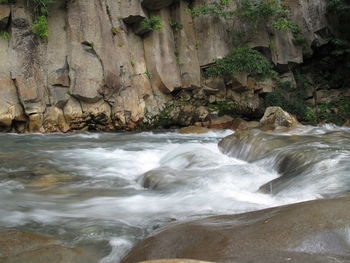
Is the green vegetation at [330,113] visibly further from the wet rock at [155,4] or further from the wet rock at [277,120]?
the wet rock at [155,4]

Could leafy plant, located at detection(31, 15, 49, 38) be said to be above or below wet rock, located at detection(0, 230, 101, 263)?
above

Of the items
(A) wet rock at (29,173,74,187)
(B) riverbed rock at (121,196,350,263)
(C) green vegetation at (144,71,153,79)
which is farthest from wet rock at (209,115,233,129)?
(B) riverbed rock at (121,196,350,263)

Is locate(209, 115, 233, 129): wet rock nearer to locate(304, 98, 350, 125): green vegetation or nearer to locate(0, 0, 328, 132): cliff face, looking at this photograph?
locate(0, 0, 328, 132): cliff face

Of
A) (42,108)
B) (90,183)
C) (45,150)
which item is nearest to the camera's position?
(90,183)

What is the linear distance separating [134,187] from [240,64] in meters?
10.6

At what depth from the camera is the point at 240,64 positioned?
14.6m

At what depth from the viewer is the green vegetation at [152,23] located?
45.2ft

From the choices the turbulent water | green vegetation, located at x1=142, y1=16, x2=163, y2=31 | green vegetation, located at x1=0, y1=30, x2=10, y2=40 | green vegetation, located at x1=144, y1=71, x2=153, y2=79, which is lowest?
the turbulent water

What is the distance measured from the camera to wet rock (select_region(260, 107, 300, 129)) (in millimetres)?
9242

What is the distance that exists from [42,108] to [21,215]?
8.10 metres

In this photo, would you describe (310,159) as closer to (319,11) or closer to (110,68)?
(110,68)

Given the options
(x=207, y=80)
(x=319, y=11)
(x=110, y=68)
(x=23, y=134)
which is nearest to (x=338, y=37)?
(x=319, y=11)

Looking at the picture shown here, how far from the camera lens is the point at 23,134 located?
1063 cm

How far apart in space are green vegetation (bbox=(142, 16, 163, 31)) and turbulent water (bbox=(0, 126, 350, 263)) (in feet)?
24.8
